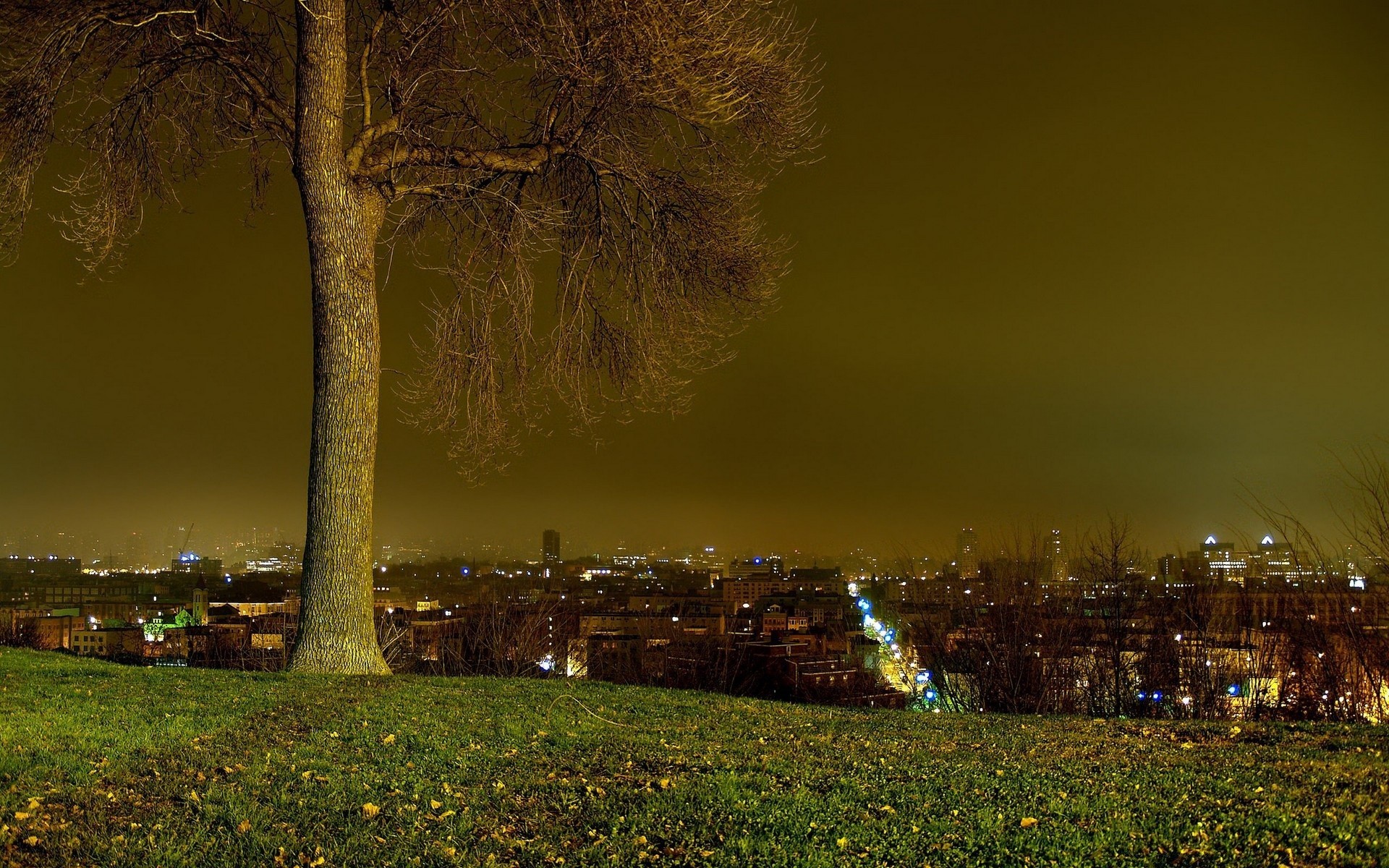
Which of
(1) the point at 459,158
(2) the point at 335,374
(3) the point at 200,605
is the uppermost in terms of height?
(1) the point at 459,158

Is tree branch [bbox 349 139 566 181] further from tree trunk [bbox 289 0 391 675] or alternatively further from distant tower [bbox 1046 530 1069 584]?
distant tower [bbox 1046 530 1069 584]

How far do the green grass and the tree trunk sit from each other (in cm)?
243

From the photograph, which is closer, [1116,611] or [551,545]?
[1116,611]

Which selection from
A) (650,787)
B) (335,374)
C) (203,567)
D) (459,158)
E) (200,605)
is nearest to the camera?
(650,787)

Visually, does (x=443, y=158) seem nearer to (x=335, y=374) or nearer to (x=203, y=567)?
(x=335, y=374)

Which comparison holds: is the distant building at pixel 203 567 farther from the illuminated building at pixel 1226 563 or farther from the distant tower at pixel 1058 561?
the illuminated building at pixel 1226 563

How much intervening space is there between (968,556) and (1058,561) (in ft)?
3.51

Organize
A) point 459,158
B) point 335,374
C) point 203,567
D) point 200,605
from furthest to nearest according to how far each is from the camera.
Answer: point 203,567 → point 200,605 → point 459,158 → point 335,374

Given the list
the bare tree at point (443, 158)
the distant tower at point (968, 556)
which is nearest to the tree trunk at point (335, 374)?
the bare tree at point (443, 158)

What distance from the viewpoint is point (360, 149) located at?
11047 mm

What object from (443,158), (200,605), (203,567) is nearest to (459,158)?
(443,158)

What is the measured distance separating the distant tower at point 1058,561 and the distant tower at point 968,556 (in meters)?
0.83

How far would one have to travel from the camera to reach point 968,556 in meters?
12.4

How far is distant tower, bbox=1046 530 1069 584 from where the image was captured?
11.6 meters
